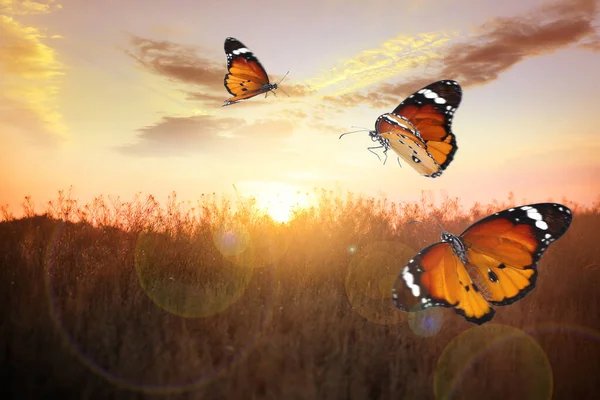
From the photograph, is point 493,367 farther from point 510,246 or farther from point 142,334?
point 142,334

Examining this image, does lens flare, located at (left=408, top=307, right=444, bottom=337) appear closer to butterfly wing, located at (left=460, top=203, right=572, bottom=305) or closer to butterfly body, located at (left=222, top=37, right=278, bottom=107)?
butterfly wing, located at (left=460, top=203, right=572, bottom=305)

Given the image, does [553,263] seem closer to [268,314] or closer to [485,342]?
[485,342]

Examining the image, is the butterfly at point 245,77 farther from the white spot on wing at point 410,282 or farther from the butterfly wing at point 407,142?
the white spot on wing at point 410,282

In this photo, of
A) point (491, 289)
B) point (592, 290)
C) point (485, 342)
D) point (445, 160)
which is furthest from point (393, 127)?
point (592, 290)

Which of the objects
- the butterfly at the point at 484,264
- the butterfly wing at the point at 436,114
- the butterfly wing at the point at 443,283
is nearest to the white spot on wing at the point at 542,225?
the butterfly at the point at 484,264

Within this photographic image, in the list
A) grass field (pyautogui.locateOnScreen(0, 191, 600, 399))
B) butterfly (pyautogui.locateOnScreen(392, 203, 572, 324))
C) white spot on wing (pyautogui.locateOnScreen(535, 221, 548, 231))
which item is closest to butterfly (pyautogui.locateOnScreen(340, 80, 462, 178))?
butterfly (pyautogui.locateOnScreen(392, 203, 572, 324))

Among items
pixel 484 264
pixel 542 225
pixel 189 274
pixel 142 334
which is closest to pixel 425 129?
pixel 542 225
